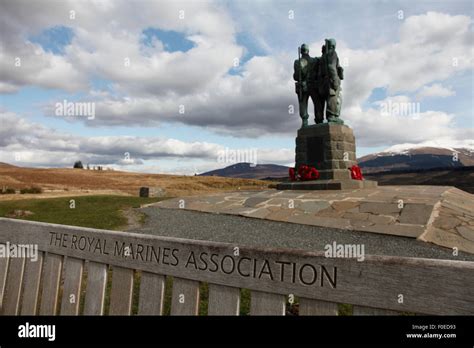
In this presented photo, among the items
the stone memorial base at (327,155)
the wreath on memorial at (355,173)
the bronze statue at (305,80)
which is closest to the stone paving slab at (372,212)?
the stone memorial base at (327,155)

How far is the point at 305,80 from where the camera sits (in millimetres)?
15891

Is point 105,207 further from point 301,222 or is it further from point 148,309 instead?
point 148,309

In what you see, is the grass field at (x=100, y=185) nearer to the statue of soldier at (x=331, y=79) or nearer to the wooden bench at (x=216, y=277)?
the statue of soldier at (x=331, y=79)

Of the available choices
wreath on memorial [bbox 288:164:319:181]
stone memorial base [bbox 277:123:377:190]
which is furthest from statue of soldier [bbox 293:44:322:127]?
wreath on memorial [bbox 288:164:319:181]

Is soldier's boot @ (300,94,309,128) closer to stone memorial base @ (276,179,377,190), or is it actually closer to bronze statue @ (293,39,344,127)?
bronze statue @ (293,39,344,127)

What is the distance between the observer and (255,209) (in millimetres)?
10422

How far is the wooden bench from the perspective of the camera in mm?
1462

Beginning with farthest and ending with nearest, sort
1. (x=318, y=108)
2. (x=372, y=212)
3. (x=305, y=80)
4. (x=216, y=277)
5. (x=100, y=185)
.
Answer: (x=100, y=185) < (x=305, y=80) < (x=318, y=108) < (x=372, y=212) < (x=216, y=277)

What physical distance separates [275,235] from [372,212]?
2861mm

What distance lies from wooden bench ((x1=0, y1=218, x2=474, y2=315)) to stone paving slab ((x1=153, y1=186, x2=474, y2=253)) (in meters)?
6.21

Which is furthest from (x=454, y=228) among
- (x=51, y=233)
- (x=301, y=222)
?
(x=51, y=233)

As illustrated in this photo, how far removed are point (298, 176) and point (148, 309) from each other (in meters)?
12.7

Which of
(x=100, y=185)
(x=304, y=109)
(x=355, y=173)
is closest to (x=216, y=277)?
(x=355, y=173)

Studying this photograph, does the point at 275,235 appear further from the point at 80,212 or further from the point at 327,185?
the point at 80,212
